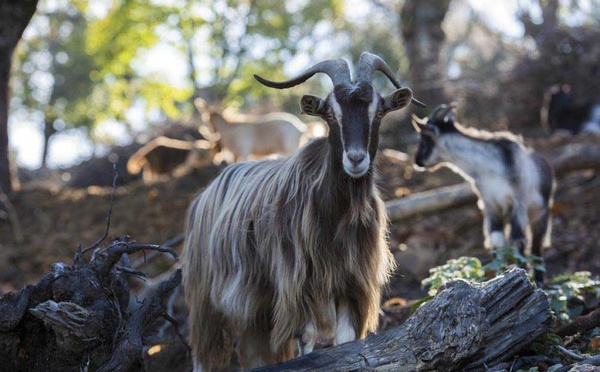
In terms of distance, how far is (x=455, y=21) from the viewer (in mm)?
35469

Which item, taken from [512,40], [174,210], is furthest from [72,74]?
[174,210]

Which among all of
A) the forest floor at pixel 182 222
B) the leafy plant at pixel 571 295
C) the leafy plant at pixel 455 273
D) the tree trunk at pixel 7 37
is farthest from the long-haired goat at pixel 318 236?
the tree trunk at pixel 7 37

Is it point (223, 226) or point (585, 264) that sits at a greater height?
point (223, 226)

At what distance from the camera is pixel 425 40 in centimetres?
1739

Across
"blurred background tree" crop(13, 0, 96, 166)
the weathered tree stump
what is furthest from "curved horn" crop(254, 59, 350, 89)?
"blurred background tree" crop(13, 0, 96, 166)

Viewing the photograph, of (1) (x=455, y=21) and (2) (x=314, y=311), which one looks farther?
(1) (x=455, y=21)

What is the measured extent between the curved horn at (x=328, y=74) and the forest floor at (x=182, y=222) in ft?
7.04

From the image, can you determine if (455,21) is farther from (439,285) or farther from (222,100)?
(439,285)

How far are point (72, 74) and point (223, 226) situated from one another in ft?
93.8

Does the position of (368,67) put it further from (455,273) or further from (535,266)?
(535,266)

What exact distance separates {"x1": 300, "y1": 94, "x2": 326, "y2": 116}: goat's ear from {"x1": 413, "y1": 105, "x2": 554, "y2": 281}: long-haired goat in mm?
3243

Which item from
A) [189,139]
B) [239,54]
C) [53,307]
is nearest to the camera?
[53,307]

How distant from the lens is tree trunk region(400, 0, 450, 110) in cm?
1719

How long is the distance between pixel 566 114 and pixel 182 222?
8424 millimetres
